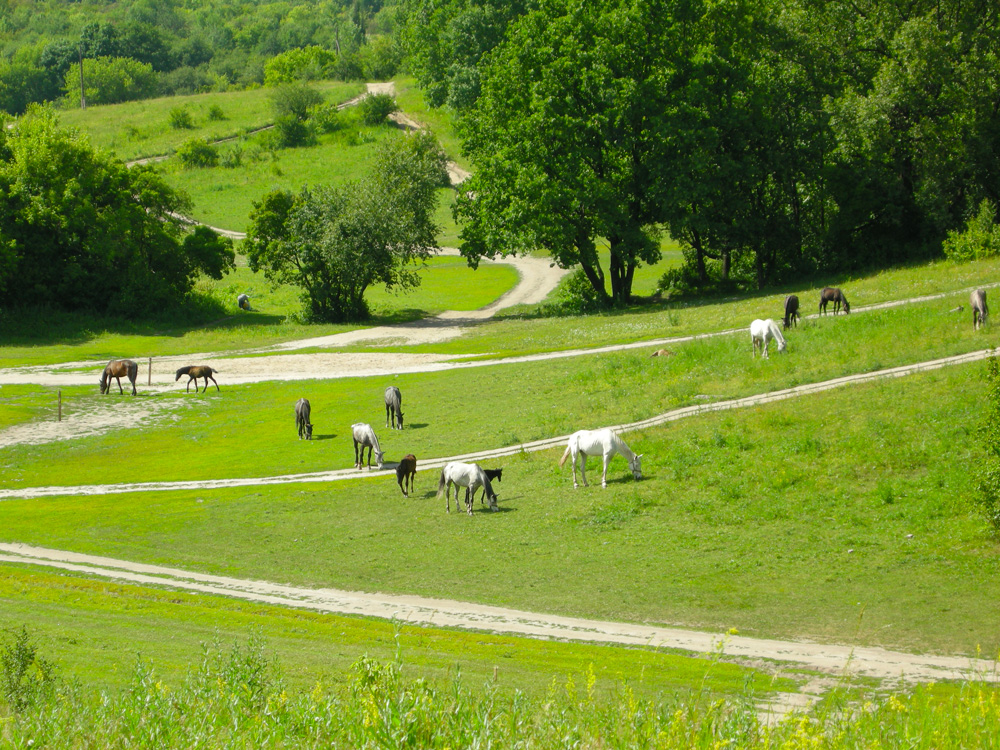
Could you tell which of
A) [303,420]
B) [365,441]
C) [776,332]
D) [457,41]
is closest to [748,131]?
[776,332]

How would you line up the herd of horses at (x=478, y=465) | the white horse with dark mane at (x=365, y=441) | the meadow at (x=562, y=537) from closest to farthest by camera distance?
the meadow at (x=562, y=537) < the herd of horses at (x=478, y=465) < the white horse with dark mane at (x=365, y=441)

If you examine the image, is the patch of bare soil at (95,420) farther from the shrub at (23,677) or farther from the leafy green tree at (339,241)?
the shrub at (23,677)

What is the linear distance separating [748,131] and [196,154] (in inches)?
3707

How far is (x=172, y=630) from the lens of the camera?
61.8ft

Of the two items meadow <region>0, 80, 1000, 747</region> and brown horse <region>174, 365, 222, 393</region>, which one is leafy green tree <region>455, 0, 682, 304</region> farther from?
brown horse <region>174, 365, 222, 393</region>

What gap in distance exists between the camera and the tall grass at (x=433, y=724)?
29.9ft

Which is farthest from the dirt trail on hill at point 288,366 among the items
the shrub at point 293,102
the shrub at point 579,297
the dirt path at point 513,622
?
the shrub at point 293,102

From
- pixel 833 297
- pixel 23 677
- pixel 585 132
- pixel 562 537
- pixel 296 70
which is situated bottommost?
A: pixel 562 537

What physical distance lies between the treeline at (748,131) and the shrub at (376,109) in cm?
8069

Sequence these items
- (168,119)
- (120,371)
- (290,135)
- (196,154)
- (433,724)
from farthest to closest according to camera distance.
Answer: (168,119) → (290,135) → (196,154) → (120,371) → (433,724)

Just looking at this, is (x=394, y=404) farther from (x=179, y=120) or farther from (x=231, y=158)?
(x=179, y=120)

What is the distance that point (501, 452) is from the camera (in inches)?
1458

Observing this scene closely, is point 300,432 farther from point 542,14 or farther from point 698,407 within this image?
point 542,14

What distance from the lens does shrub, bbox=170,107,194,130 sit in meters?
155
